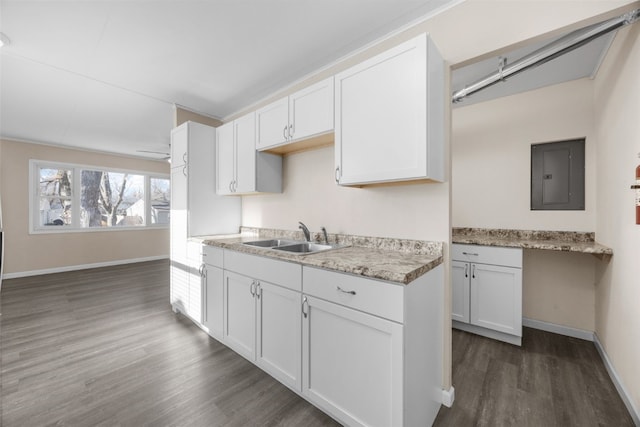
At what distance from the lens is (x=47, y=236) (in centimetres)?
503

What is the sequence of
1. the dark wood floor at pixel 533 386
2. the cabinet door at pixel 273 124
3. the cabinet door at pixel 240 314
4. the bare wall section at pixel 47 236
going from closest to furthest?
the dark wood floor at pixel 533 386, the cabinet door at pixel 240 314, the cabinet door at pixel 273 124, the bare wall section at pixel 47 236

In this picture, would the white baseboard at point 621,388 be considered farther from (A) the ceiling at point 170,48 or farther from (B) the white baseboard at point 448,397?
(A) the ceiling at point 170,48

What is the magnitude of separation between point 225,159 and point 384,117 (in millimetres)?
1945

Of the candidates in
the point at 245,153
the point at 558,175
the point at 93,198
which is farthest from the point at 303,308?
the point at 93,198

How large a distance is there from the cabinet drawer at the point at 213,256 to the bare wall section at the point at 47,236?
4.78 meters

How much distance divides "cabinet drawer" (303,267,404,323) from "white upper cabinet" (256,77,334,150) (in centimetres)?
105

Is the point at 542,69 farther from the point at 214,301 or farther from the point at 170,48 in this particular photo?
the point at 214,301

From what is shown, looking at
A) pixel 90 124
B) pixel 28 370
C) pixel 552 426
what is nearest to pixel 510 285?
pixel 552 426

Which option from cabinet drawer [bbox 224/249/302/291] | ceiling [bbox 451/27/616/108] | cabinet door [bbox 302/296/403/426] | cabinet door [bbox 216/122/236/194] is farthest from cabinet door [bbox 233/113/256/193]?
ceiling [bbox 451/27/616/108]

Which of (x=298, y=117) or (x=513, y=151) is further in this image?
(x=513, y=151)

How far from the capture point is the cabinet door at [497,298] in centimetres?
234

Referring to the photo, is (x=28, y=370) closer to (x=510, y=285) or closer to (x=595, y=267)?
(x=510, y=285)

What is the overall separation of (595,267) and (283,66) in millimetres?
3448

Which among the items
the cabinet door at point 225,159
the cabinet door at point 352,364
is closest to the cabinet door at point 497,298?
the cabinet door at point 352,364
